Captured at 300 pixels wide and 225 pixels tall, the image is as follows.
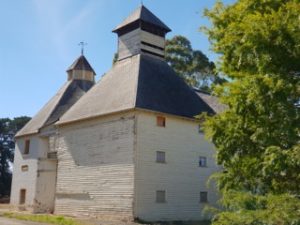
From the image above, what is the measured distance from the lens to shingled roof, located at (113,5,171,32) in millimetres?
29484

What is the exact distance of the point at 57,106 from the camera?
108 ft

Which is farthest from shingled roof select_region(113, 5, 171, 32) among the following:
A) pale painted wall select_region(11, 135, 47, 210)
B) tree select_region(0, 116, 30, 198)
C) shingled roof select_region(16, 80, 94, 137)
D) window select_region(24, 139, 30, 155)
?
tree select_region(0, 116, 30, 198)

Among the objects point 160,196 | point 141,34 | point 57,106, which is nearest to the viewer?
point 160,196

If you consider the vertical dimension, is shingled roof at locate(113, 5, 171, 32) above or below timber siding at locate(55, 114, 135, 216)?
above

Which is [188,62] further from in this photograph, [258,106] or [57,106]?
[258,106]

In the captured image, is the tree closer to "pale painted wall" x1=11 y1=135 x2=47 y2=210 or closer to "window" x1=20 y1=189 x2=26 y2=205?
"pale painted wall" x1=11 y1=135 x2=47 y2=210

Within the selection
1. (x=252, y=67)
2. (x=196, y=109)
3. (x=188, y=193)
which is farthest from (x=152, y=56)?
(x=252, y=67)

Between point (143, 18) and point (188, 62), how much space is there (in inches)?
711

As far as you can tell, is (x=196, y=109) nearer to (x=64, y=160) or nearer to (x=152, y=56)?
(x=152, y=56)

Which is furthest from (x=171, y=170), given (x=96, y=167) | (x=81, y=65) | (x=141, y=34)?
(x=81, y=65)

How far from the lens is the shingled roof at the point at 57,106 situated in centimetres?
3177

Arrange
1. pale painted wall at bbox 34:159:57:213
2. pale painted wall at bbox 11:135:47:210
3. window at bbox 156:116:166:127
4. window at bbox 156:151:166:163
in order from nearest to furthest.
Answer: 1. window at bbox 156:151:166:163
2. window at bbox 156:116:166:127
3. pale painted wall at bbox 34:159:57:213
4. pale painted wall at bbox 11:135:47:210

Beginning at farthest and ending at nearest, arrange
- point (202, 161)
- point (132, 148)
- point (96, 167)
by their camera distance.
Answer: point (202, 161)
point (96, 167)
point (132, 148)

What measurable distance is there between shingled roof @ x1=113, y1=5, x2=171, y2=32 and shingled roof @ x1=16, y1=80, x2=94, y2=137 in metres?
7.13
